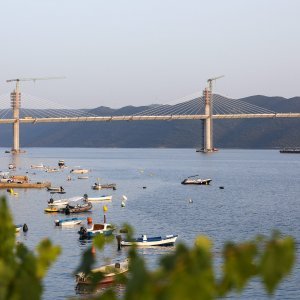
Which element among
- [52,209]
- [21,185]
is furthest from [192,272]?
[21,185]

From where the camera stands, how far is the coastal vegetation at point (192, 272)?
2.90 metres

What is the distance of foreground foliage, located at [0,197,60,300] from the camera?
3256mm

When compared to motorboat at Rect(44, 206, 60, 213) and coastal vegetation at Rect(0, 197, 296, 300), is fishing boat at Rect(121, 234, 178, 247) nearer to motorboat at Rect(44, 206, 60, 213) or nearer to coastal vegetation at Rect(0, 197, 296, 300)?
motorboat at Rect(44, 206, 60, 213)

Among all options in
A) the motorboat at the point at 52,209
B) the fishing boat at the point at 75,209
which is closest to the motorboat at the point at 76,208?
the fishing boat at the point at 75,209

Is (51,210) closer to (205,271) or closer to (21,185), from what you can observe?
(21,185)

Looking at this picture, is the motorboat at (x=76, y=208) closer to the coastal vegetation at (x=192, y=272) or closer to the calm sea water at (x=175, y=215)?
the calm sea water at (x=175, y=215)

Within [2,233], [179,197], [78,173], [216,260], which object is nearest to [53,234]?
[216,260]

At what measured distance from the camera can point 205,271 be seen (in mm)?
3023

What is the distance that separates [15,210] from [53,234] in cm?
1422

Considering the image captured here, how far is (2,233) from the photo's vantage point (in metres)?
3.89

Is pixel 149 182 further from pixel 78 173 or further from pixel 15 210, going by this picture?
pixel 15 210

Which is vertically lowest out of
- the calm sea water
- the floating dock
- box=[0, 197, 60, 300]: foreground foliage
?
the calm sea water

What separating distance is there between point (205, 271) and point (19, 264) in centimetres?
114

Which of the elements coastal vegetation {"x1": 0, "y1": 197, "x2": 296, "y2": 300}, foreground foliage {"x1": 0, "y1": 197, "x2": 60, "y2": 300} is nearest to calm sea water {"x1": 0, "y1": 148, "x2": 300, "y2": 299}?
foreground foliage {"x1": 0, "y1": 197, "x2": 60, "y2": 300}
